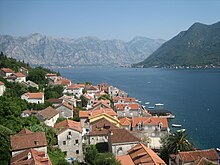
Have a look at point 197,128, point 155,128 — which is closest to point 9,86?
point 155,128

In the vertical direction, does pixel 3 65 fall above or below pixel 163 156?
above

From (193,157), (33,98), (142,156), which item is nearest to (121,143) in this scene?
(142,156)

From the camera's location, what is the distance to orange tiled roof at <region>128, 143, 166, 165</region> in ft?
99.1

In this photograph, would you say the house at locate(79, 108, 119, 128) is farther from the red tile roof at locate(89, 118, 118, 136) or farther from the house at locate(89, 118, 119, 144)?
the house at locate(89, 118, 119, 144)

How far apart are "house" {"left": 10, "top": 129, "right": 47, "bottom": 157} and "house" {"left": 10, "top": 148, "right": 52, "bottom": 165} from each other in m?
0.68

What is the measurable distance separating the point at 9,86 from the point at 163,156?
1472 inches

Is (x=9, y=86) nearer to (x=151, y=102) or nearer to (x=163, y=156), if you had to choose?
(x=163, y=156)

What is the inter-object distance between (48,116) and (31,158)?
1910 cm

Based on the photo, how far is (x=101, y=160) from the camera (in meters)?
29.5

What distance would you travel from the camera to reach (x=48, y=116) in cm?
4578

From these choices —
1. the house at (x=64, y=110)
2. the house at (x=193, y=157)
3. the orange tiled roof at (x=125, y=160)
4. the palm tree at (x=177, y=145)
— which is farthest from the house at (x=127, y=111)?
the house at (x=193, y=157)

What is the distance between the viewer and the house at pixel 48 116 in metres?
44.8

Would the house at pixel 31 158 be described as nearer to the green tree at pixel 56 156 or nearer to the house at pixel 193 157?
the green tree at pixel 56 156

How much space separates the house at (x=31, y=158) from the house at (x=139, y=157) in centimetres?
849
